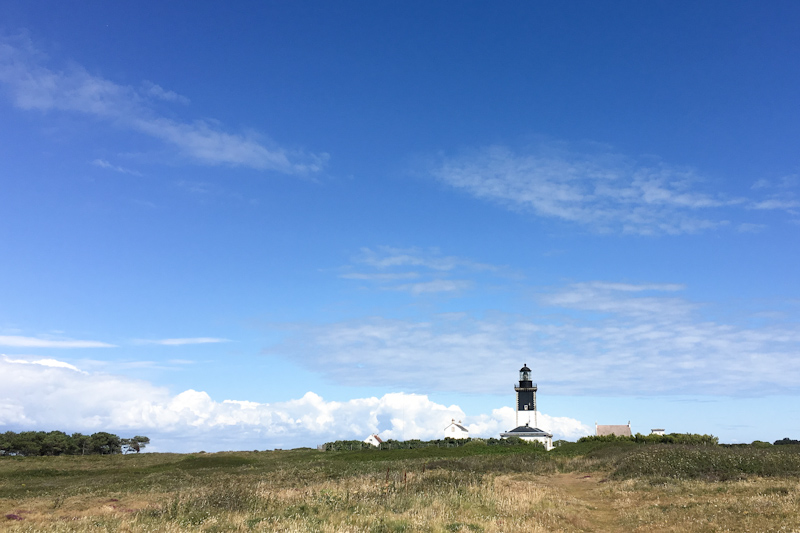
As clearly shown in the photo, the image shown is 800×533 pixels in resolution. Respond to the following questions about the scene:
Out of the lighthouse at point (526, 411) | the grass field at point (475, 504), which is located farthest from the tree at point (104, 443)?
the lighthouse at point (526, 411)

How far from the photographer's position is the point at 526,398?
12138cm

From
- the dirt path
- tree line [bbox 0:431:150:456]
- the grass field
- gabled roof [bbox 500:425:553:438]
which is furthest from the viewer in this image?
gabled roof [bbox 500:425:553:438]

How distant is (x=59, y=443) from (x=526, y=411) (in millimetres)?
96228

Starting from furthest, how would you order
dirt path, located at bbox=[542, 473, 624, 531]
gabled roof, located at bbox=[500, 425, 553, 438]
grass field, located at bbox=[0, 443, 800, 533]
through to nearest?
gabled roof, located at bbox=[500, 425, 553, 438] < dirt path, located at bbox=[542, 473, 624, 531] < grass field, located at bbox=[0, 443, 800, 533]

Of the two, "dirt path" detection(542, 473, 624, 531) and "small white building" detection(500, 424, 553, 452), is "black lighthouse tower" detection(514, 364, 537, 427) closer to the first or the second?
"small white building" detection(500, 424, 553, 452)

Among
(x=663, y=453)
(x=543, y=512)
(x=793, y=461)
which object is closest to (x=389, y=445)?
(x=663, y=453)

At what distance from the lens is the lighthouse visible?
365 feet

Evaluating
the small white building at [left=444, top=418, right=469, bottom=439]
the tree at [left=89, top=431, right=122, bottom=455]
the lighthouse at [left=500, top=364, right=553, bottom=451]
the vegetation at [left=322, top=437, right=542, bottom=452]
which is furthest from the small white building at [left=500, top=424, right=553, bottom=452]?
the tree at [left=89, top=431, right=122, bottom=455]

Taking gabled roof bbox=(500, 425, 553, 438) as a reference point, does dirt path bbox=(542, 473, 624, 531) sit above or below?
above

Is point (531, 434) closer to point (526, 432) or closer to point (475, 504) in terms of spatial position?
point (526, 432)

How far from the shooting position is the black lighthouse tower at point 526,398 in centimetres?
11955

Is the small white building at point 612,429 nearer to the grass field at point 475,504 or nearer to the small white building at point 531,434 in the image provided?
the small white building at point 531,434

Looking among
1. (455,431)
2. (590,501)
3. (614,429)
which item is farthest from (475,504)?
(455,431)

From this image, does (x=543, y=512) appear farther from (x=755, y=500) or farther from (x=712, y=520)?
(x=755, y=500)
